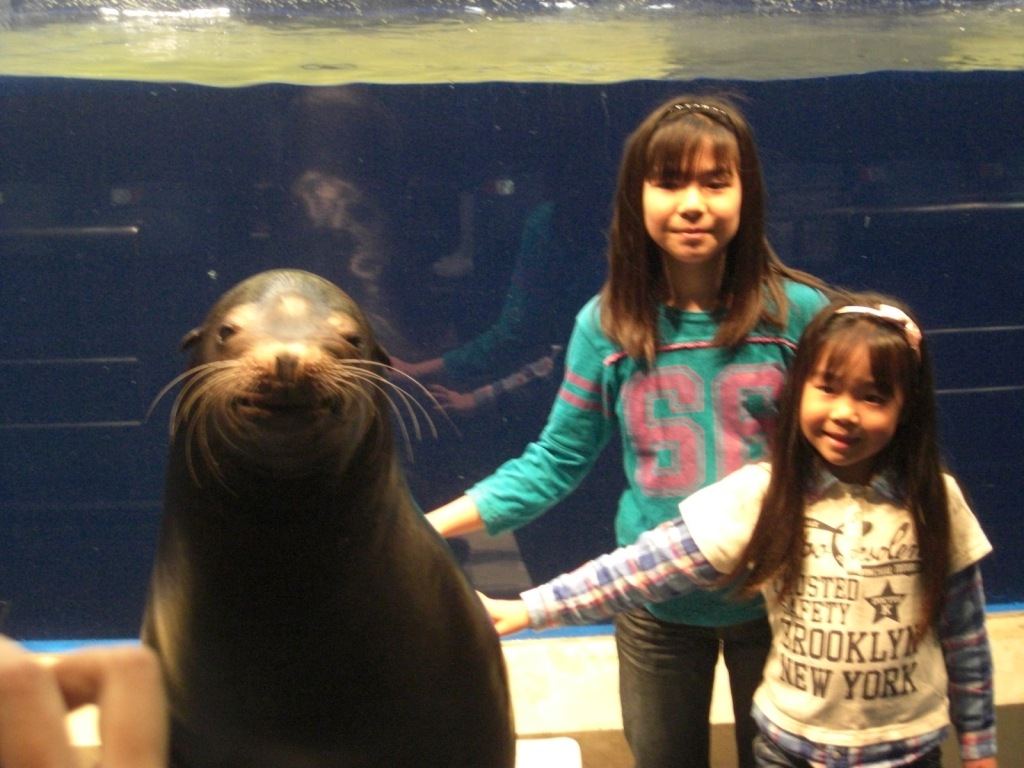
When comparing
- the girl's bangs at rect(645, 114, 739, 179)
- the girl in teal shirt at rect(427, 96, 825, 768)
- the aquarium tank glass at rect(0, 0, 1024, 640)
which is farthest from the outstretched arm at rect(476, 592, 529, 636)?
the aquarium tank glass at rect(0, 0, 1024, 640)

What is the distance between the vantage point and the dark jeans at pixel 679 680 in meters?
1.38

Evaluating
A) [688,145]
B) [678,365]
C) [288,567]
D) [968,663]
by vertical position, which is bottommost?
[968,663]

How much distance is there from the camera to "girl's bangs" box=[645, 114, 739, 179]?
1261mm

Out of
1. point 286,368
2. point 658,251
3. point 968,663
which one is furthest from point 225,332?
point 968,663

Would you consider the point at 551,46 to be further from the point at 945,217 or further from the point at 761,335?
the point at 761,335

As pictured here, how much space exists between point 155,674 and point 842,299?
93 centimetres

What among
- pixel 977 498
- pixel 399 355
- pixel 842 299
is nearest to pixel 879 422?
pixel 842 299

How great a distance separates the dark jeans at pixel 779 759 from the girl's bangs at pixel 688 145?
69cm

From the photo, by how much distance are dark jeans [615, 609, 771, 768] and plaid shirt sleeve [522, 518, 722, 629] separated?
0.17 metres

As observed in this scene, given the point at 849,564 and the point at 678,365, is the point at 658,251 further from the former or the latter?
the point at 849,564

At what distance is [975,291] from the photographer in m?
3.42

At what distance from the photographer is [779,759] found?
1.25 metres

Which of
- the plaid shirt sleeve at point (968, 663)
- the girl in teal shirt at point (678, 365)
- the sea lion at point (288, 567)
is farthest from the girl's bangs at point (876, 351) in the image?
the sea lion at point (288, 567)

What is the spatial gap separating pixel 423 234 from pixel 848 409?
Result: 2038 millimetres
